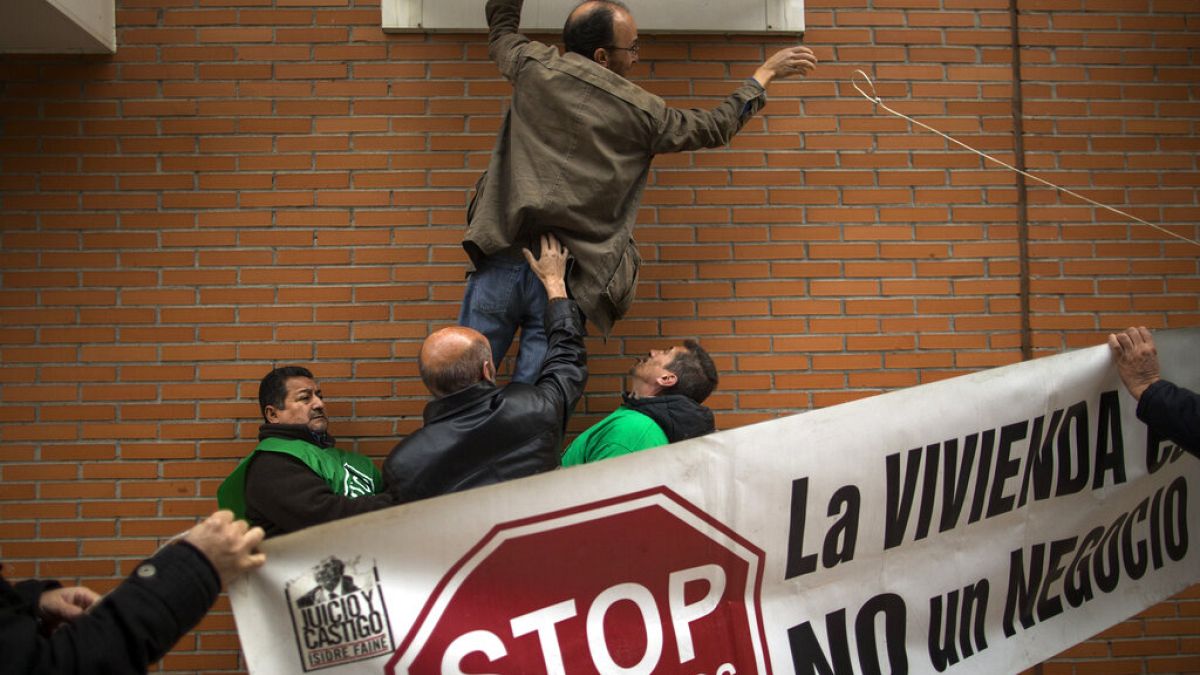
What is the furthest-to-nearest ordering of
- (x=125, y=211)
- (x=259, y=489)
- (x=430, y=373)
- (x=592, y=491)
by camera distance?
(x=125, y=211), (x=259, y=489), (x=430, y=373), (x=592, y=491)

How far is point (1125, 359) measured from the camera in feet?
11.6

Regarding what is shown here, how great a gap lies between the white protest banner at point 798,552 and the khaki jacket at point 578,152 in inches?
40.3

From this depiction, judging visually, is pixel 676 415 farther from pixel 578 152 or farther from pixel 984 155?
pixel 984 155

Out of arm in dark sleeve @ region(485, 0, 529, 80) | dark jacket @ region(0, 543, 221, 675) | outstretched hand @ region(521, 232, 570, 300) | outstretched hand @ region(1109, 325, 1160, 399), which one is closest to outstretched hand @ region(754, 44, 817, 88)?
arm in dark sleeve @ region(485, 0, 529, 80)

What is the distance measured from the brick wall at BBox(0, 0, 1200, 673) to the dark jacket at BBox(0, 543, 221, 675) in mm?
2016

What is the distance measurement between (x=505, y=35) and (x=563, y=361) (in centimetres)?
125

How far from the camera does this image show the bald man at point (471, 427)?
3.24m

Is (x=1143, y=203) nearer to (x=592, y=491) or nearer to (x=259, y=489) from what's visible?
(x=592, y=491)

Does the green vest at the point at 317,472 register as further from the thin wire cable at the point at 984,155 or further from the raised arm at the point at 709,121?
the thin wire cable at the point at 984,155

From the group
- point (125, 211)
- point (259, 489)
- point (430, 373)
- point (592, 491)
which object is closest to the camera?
point (592, 491)

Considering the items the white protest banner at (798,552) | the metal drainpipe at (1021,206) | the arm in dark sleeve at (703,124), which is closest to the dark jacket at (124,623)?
the white protest banner at (798,552)

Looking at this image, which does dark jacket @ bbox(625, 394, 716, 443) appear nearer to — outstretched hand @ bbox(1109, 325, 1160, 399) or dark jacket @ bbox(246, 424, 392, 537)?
dark jacket @ bbox(246, 424, 392, 537)

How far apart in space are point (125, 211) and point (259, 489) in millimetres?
1507

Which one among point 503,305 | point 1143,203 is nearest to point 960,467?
point 503,305
